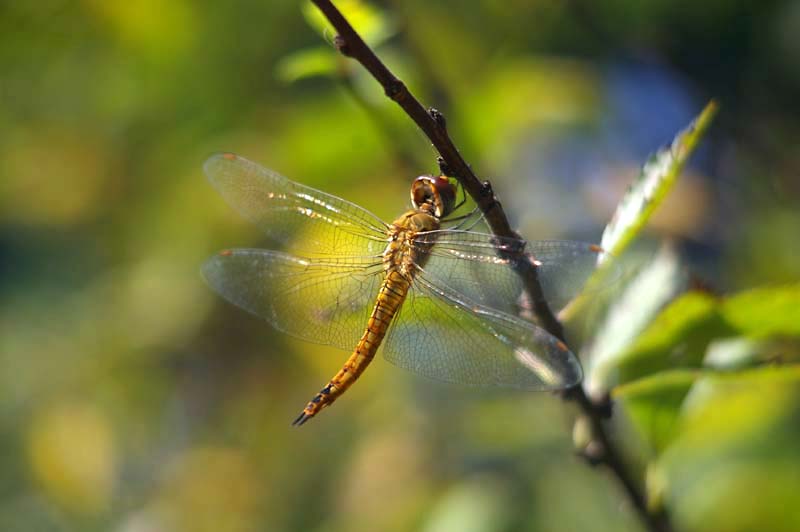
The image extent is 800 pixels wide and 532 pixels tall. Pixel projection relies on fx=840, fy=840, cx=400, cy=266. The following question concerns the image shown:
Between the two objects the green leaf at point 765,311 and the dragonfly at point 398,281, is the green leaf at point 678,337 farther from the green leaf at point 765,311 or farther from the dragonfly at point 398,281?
the dragonfly at point 398,281

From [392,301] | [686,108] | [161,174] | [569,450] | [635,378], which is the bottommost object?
[569,450]

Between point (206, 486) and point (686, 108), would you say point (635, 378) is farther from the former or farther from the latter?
point (206, 486)

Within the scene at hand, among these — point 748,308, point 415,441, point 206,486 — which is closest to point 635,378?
point 748,308

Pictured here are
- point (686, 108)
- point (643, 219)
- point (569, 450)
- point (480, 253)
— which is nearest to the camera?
point (643, 219)

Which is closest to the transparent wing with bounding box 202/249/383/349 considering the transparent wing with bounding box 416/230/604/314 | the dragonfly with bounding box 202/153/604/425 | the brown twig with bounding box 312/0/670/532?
the dragonfly with bounding box 202/153/604/425

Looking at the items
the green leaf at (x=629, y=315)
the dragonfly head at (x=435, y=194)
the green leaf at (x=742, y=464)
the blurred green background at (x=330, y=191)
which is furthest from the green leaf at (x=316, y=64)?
the green leaf at (x=742, y=464)

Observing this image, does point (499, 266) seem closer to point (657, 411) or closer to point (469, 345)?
point (469, 345)

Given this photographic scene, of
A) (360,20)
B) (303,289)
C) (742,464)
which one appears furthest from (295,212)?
(742,464)
